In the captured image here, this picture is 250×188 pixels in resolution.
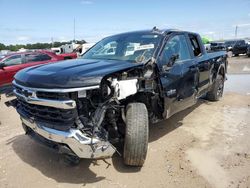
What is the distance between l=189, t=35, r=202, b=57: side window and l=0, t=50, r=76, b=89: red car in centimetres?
721

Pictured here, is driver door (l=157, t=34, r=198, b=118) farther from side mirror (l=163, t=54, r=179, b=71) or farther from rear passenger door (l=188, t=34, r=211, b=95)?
rear passenger door (l=188, t=34, r=211, b=95)

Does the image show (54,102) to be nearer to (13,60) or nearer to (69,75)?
(69,75)

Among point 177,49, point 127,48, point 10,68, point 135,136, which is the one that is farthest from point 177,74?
point 10,68

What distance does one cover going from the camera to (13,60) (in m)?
11.5

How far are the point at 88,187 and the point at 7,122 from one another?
374cm

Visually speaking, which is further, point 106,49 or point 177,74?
point 106,49

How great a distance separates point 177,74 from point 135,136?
5.22 feet

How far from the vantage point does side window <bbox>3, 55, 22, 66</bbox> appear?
36.9 ft

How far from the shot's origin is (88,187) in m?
3.60

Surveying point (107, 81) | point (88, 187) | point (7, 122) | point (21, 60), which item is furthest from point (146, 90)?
point (21, 60)

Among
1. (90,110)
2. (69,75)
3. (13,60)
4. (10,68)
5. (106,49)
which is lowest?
(10,68)

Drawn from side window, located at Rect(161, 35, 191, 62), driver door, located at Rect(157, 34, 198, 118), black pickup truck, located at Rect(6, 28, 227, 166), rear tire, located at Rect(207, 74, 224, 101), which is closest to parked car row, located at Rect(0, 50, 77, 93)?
rear tire, located at Rect(207, 74, 224, 101)

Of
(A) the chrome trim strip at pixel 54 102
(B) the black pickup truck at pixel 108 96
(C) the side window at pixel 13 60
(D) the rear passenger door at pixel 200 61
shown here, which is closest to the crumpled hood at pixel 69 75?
(B) the black pickup truck at pixel 108 96

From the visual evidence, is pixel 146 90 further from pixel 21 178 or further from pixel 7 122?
pixel 7 122
